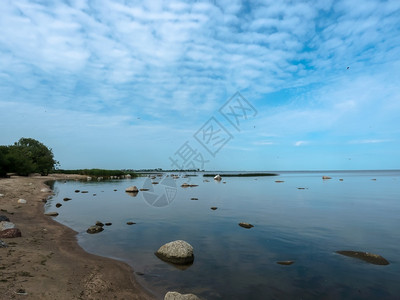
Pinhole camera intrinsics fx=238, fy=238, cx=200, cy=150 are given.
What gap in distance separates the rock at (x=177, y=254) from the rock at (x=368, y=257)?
27.8ft

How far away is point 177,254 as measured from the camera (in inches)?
470

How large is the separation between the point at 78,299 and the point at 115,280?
2.02m

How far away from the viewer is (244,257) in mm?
12570

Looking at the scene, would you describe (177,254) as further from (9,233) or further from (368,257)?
(368,257)

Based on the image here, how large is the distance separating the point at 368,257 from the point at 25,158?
9091 cm

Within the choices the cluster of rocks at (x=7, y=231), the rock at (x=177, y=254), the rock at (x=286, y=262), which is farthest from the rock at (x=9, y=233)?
the rock at (x=286, y=262)

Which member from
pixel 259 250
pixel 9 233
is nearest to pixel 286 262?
pixel 259 250

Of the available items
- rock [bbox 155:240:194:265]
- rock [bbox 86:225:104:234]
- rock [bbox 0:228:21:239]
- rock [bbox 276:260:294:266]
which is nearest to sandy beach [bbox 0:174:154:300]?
rock [bbox 0:228:21:239]

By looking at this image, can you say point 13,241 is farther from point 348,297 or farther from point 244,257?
point 348,297

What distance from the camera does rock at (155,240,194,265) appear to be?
11.8 m

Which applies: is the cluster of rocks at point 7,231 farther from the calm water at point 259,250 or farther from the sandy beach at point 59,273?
the calm water at point 259,250

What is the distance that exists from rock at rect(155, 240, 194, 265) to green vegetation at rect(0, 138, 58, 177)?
2775 inches

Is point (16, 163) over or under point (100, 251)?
over

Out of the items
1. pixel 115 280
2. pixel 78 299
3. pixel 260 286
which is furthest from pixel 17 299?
pixel 260 286
